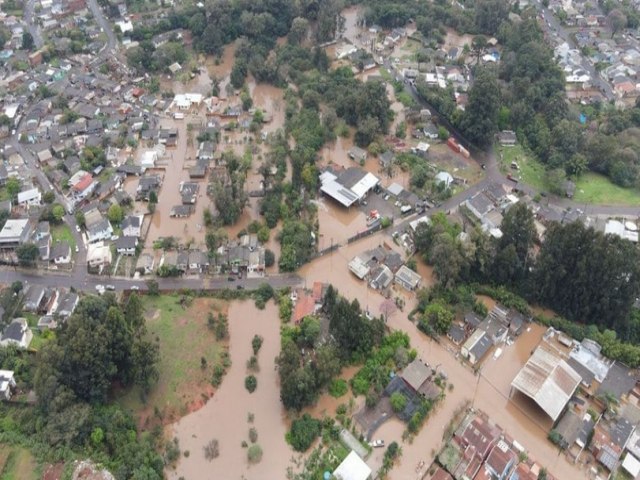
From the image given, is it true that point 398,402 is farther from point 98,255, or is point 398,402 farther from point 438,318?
point 98,255

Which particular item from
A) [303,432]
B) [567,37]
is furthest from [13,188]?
[567,37]

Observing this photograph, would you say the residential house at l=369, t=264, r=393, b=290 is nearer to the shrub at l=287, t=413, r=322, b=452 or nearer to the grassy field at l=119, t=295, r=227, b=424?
the grassy field at l=119, t=295, r=227, b=424

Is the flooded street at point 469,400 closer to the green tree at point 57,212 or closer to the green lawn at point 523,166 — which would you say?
the green lawn at point 523,166

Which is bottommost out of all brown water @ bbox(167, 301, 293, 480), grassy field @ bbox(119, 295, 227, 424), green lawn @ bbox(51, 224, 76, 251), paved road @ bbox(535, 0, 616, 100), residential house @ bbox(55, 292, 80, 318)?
brown water @ bbox(167, 301, 293, 480)

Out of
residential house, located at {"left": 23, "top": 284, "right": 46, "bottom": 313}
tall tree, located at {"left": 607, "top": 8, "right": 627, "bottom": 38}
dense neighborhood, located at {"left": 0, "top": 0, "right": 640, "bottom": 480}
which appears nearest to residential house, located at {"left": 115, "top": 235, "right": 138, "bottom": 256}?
dense neighborhood, located at {"left": 0, "top": 0, "right": 640, "bottom": 480}

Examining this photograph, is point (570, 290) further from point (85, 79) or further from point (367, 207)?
point (85, 79)

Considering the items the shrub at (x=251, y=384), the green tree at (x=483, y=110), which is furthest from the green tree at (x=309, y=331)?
the green tree at (x=483, y=110)

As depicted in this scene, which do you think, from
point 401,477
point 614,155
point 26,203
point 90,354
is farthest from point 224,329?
point 614,155
